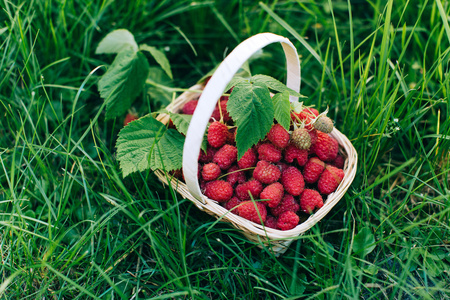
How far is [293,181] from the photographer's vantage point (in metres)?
1.29

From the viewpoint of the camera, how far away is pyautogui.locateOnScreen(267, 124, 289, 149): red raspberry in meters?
1.27

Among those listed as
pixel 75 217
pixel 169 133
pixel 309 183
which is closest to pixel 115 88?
pixel 169 133

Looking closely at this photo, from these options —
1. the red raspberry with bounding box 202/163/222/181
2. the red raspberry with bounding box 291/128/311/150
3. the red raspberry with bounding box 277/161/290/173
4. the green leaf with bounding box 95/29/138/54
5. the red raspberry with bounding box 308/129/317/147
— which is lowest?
the red raspberry with bounding box 277/161/290/173

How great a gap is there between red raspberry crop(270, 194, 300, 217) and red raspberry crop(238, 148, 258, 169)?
185mm

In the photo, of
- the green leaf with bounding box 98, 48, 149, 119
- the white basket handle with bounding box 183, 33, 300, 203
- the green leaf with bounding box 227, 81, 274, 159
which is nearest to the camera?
the white basket handle with bounding box 183, 33, 300, 203

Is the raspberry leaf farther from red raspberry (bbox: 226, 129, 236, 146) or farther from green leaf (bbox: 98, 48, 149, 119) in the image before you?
green leaf (bbox: 98, 48, 149, 119)

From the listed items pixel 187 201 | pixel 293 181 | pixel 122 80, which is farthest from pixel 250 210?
pixel 122 80

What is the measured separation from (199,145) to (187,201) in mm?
550

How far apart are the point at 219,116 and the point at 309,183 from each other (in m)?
0.48

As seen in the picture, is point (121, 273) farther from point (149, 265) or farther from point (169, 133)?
point (169, 133)

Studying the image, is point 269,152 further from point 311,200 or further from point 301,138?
point 311,200

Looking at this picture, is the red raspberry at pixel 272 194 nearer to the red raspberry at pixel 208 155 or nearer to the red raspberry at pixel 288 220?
the red raspberry at pixel 288 220

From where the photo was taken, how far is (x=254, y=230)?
3.87ft

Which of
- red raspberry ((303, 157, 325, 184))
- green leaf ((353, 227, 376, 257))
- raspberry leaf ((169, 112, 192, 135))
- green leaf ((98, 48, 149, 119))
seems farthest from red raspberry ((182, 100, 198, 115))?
green leaf ((353, 227, 376, 257))
